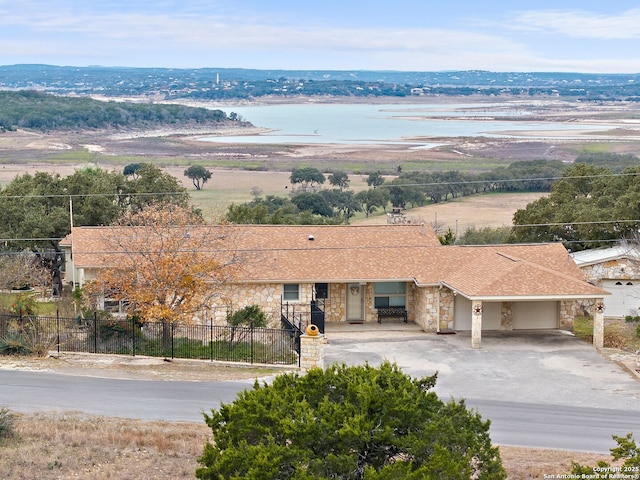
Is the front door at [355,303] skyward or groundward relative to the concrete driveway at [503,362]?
skyward

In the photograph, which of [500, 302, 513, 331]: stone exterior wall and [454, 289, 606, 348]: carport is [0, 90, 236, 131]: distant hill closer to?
[454, 289, 606, 348]: carport

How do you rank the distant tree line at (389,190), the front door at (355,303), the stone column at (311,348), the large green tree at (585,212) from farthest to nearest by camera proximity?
the distant tree line at (389,190), the large green tree at (585,212), the front door at (355,303), the stone column at (311,348)

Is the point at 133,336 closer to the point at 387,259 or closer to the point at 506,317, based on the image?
the point at 387,259

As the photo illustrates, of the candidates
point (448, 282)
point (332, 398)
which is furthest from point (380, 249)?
point (332, 398)

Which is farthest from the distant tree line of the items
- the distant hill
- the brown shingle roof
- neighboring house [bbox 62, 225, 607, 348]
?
the distant hill

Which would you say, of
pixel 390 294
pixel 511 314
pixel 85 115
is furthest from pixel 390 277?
pixel 85 115

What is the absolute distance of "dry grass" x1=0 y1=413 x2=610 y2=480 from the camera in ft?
61.5

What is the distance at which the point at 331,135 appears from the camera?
592 ft

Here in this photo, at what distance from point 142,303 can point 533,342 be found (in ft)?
44.2

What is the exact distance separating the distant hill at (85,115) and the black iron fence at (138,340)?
135 meters

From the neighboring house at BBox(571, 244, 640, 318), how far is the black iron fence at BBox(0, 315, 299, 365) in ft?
46.0

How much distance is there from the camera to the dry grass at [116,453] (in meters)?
18.8

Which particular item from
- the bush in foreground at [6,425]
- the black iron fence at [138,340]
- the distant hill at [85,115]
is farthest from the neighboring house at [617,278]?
the distant hill at [85,115]

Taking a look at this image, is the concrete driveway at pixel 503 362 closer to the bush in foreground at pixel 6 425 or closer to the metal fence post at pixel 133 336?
the metal fence post at pixel 133 336
